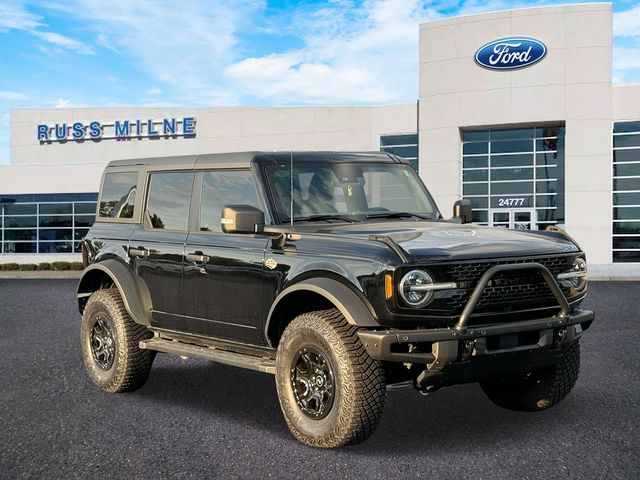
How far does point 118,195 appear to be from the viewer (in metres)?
8.16

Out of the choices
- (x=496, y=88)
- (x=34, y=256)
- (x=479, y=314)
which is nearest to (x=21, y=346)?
(x=479, y=314)

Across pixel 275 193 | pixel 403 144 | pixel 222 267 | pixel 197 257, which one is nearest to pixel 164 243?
pixel 197 257

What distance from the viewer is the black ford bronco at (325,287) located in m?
5.22

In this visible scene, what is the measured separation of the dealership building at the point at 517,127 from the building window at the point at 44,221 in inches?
372

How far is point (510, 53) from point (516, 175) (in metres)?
5.56

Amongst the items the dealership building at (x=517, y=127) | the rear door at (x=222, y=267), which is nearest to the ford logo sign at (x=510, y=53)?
the dealership building at (x=517, y=127)

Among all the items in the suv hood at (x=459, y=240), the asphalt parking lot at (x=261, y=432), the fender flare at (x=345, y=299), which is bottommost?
the asphalt parking lot at (x=261, y=432)

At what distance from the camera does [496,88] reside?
119 feet

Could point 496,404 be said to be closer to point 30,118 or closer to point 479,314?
point 479,314

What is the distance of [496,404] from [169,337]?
2.90 m

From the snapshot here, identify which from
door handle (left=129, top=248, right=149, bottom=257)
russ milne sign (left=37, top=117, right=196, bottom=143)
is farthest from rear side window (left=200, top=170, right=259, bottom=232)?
russ milne sign (left=37, top=117, right=196, bottom=143)

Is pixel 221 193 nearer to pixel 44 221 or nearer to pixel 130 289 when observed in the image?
pixel 130 289

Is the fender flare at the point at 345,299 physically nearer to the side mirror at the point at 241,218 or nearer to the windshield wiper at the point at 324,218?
the side mirror at the point at 241,218

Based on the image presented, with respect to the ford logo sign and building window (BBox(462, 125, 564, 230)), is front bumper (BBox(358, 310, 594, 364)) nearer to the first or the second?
building window (BBox(462, 125, 564, 230))
